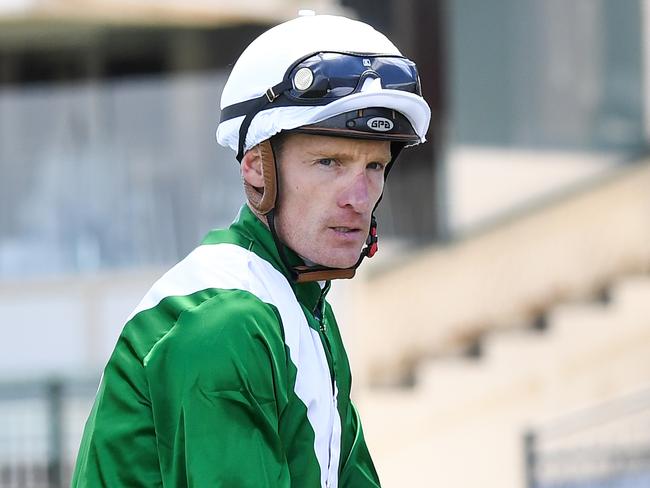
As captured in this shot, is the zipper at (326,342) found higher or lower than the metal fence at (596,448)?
higher

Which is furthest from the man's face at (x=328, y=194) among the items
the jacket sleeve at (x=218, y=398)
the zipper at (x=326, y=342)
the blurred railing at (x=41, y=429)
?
the blurred railing at (x=41, y=429)

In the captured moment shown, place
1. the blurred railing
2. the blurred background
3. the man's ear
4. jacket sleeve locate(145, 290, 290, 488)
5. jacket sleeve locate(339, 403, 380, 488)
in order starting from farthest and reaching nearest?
the blurred background
the blurred railing
jacket sleeve locate(339, 403, 380, 488)
the man's ear
jacket sleeve locate(145, 290, 290, 488)

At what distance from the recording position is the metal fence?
10.4 meters

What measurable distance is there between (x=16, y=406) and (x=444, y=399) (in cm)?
355

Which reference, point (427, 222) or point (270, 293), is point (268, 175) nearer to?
point (270, 293)

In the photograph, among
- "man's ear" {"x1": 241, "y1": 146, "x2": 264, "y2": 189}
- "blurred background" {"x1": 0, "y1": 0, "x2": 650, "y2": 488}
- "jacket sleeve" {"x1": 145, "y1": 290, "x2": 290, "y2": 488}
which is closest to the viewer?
"jacket sleeve" {"x1": 145, "y1": 290, "x2": 290, "y2": 488}

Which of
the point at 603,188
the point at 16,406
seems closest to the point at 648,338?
the point at 603,188

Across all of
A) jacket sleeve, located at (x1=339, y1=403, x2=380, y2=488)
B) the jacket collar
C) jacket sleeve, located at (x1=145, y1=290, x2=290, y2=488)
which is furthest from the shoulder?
jacket sleeve, located at (x1=339, y1=403, x2=380, y2=488)

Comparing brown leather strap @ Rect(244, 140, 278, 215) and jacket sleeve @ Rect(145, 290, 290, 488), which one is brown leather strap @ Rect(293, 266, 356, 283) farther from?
jacket sleeve @ Rect(145, 290, 290, 488)

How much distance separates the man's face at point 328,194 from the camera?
9.12 feet

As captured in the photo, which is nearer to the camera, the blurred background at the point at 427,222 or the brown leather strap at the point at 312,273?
the brown leather strap at the point at 312,273

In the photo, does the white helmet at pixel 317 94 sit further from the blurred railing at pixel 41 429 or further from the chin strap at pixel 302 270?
the blurred railing at pixel 41 429

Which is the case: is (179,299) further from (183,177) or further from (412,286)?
(412,286)

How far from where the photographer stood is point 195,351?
8.38ft
